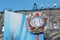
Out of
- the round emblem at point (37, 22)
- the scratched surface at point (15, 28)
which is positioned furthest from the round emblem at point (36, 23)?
the scratched surface at point (15, 28)

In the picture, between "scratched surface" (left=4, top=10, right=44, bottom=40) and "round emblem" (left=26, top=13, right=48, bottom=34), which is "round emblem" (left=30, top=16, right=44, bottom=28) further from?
"scratched surface" (left=4, top=10, right=44, bottom=40)

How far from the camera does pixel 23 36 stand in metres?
43.1

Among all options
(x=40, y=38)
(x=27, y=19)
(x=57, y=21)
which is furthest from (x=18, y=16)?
(x=57, y=21)

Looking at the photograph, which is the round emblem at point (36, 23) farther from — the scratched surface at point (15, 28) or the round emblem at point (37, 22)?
the scratched surface at point (15, 28)

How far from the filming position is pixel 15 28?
42844 mm

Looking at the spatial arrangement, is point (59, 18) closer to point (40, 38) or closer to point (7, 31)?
point (40, 38)

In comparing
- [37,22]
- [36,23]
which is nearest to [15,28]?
[36,23]

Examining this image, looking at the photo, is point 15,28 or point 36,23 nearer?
point 15,28

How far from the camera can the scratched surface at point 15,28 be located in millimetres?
42281

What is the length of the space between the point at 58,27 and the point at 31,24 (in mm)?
6582

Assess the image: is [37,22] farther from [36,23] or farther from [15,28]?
[15,28]

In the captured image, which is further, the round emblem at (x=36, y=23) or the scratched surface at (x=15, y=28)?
the round emblem at (x=36, y=23)

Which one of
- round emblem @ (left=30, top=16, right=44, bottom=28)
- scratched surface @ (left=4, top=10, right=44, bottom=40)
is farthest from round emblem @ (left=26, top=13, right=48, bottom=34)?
scratched surface @ (left=4, top=10, right=44, bottom=40)

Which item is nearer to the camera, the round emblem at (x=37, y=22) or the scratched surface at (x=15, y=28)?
the scratched surface at (x=15, y=28)
